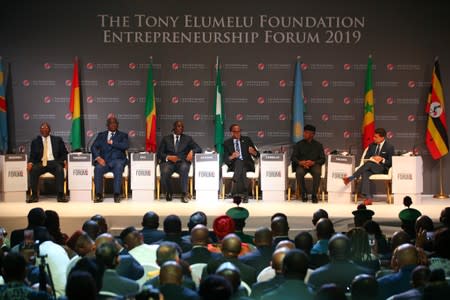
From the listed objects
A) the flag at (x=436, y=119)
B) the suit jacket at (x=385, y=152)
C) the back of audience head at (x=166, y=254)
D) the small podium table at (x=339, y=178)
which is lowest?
the back of audience head at (x=166, y=254)

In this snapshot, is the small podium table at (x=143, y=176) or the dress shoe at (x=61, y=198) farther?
the small podium table at (x=143, y=176)

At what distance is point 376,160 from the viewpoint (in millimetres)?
13445

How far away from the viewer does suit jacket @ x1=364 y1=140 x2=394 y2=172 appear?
44.2 ft

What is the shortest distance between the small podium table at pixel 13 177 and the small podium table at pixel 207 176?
272 centimetres

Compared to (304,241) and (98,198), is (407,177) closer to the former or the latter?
(98,198)

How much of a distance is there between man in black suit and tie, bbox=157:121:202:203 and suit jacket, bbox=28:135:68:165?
154 centimetres

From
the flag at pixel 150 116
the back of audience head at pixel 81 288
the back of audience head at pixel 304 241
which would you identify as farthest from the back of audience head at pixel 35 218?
the flag at pixel 150 116

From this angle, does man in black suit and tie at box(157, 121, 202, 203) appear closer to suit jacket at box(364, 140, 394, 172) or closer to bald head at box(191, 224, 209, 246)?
suit jacket at box(364, 140, 394, 172)

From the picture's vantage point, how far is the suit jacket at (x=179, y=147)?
1396 cm

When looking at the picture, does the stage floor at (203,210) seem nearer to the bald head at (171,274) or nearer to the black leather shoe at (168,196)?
the black leather shoe at (168,196)

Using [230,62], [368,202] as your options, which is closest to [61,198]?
[230,62]

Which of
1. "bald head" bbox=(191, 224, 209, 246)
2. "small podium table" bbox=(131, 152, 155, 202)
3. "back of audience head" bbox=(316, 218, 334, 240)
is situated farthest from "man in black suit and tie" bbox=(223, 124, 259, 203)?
"bald head" bbox=(191, 224, 209, 246)

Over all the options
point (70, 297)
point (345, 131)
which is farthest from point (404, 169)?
point (70, 297)

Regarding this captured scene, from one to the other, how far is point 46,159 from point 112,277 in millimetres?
8450
